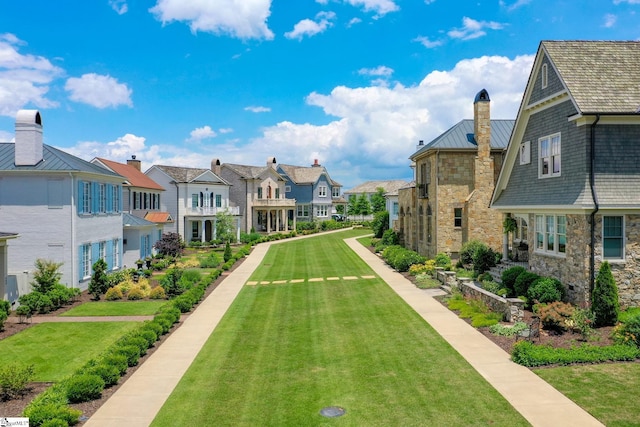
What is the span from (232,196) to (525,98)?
140ft

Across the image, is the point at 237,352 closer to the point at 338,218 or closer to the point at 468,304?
the point at 468,304

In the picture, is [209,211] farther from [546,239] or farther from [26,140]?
[546,239]

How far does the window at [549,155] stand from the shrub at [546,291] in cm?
416

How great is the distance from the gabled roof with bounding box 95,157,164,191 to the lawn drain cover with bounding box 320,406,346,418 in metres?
32.0

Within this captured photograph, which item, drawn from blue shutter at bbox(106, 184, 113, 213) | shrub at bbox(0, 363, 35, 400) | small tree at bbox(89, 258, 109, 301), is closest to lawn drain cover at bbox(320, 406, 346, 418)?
shrub at bbox(0, 363, 35, 400)

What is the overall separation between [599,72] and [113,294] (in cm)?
2300

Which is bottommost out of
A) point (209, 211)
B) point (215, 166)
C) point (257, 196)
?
point (209, 211)

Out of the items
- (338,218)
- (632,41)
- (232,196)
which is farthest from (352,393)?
(338,218)

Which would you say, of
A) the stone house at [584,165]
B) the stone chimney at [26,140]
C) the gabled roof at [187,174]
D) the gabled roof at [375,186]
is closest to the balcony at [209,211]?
the gabled roof at [187,174]

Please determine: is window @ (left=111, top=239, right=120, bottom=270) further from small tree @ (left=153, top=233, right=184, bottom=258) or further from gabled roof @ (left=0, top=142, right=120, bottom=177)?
gabled roof @ (left=0, top=142, right=120, bottom=177)

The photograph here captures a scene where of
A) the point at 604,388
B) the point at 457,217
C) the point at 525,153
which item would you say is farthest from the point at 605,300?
the point at 457,217

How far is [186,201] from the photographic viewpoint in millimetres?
49594

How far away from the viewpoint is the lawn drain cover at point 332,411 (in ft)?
32.8

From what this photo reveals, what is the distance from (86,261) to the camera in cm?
2520
